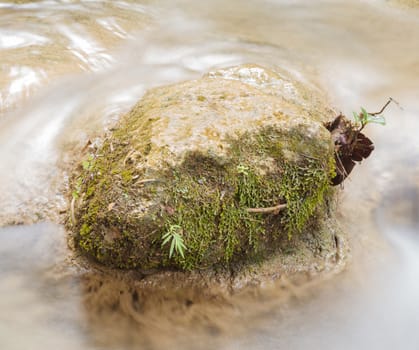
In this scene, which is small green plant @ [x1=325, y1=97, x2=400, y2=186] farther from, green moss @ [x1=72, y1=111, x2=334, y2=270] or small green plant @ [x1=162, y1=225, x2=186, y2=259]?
small green plant @ [x1=162, y1=225, x2=186, y2=259]

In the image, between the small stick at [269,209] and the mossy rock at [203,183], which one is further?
the small stick at [269,209]

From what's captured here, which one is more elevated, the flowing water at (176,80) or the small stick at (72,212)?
the small stick at (72,212)

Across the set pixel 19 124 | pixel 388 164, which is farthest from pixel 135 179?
pixel 388 164

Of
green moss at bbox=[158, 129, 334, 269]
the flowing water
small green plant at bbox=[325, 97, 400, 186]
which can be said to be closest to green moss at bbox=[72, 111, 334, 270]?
green moss at bbox=[158, 129, 334, 269]

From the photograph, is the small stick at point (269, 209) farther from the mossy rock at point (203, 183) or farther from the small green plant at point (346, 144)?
the small green plant at point (346, 144)

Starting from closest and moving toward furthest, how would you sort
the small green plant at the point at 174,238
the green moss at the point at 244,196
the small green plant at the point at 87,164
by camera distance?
1. the small green plant at the point at 174,238
2. the green moss at the point at 244,196
3. the small green plant at the point at 87,164

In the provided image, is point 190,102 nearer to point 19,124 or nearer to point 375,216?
point 19,124

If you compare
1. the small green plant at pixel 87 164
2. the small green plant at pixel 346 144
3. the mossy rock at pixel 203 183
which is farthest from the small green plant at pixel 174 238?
the small green plant at pixel 346 144

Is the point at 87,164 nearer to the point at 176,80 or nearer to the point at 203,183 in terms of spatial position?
the point at 203,183
